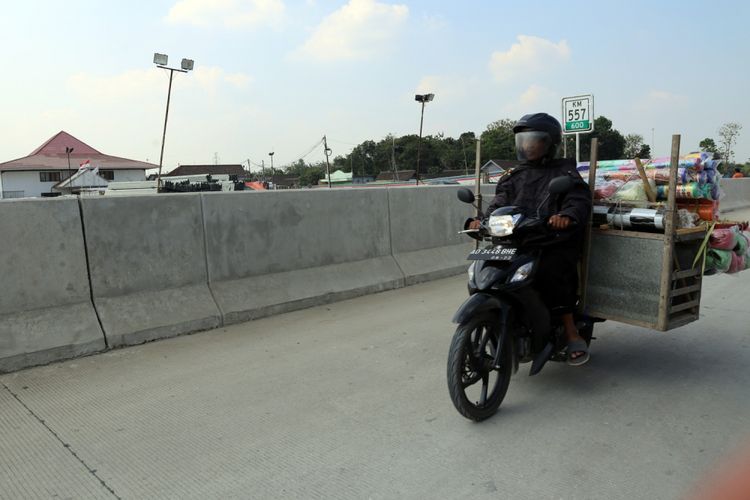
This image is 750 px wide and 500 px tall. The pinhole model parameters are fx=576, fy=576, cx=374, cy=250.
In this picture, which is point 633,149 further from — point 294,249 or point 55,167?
point 55,167

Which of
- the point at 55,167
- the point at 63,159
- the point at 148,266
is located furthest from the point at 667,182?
the point at 63,159

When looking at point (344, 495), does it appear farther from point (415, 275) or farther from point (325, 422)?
point (415, 275)

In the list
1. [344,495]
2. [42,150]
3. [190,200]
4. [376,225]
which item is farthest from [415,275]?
[42,150]

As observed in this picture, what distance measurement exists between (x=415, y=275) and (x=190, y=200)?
3.43 m

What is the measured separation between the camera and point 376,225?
8078mm

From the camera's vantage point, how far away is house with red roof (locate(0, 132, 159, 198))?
76812 millimetres

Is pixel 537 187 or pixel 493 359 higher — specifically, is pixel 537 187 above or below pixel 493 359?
above

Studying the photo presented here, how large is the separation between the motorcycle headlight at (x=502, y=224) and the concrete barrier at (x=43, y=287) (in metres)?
3.58

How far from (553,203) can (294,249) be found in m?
3.64

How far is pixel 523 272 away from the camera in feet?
12.5

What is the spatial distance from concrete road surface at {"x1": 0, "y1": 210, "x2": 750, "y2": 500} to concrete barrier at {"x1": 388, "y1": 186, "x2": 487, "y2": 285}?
2.89 meters

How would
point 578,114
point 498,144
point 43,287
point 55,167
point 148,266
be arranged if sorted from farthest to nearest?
point 498,144 → point 55,167 → point 578,114 → point 148,266 → point 43,287

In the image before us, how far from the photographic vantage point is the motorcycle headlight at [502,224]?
3818 millimetres

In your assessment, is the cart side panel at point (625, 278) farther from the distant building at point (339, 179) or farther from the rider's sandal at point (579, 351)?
the distant building at point (339, 179)
